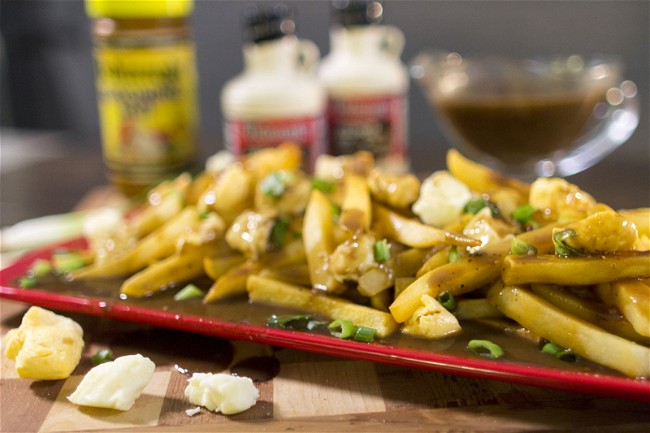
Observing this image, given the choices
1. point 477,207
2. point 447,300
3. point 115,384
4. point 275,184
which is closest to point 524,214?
point 477,207

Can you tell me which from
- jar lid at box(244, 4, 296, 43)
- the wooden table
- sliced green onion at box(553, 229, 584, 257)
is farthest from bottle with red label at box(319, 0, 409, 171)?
sliced green onion at box(553, 229, 584, 257)

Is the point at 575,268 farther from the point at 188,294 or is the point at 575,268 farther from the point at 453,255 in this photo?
the point at 188,294

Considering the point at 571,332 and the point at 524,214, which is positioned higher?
the point at 524,214

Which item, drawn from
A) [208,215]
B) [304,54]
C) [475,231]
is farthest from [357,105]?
[475,231]

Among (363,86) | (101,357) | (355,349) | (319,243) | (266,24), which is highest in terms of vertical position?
(266,24)

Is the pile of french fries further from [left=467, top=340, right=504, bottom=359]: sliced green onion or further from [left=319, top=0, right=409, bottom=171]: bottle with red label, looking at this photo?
[left=319, top=0, right=409, bottom=171]: bottle with red label

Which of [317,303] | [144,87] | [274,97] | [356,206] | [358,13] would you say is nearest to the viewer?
[317,303]
